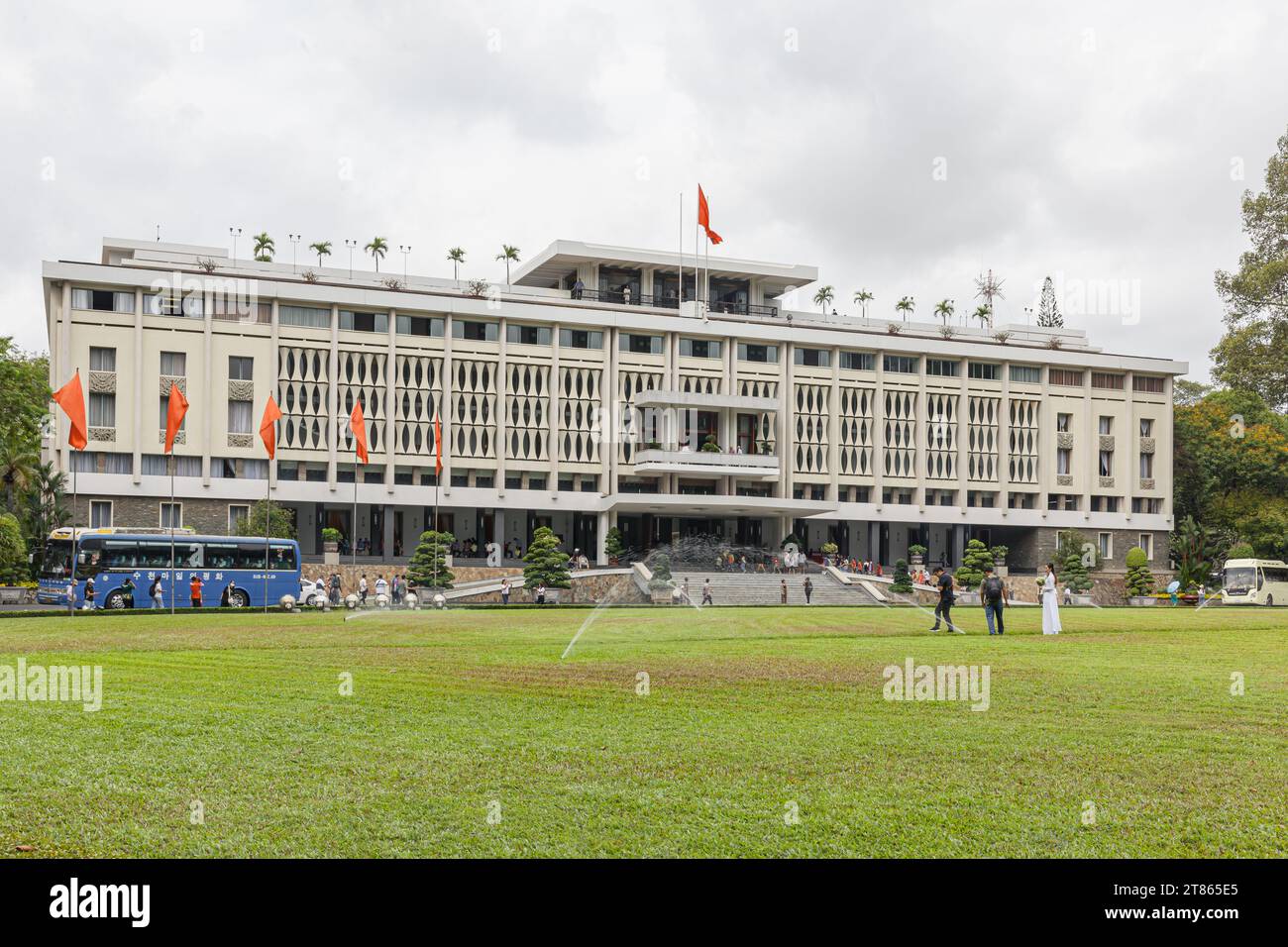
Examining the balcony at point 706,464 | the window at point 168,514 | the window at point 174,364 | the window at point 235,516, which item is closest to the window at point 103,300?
the window at point 174,364

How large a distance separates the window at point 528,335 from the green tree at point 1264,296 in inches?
1621

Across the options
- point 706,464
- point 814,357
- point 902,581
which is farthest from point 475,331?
point 902,581

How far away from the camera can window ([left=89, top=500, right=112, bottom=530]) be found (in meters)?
65.4

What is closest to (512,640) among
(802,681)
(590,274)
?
(802,681)

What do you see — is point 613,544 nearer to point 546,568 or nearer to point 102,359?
point 546,568

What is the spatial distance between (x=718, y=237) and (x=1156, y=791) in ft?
201

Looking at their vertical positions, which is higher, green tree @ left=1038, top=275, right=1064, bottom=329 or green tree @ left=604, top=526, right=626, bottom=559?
green tree @ left=1038, top=275, right=1064, bottom=329

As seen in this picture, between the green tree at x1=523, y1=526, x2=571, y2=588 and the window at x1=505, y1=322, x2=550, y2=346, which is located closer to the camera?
the green tree at x1=523, y1=526, x2=571, y2=588

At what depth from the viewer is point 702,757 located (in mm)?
11297

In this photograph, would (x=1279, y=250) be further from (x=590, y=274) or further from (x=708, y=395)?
(x=590, y=274)

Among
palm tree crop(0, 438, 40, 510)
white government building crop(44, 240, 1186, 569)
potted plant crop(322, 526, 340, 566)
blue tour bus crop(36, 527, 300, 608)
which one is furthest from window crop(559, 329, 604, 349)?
palm tree crop(0, 438, 40, 510)

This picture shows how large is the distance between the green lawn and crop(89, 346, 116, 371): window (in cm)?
4859

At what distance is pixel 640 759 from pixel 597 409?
66.1 metres

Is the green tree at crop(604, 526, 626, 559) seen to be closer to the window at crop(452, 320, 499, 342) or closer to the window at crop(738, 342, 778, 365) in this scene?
the window at crop(452, 320, 499, 342)
